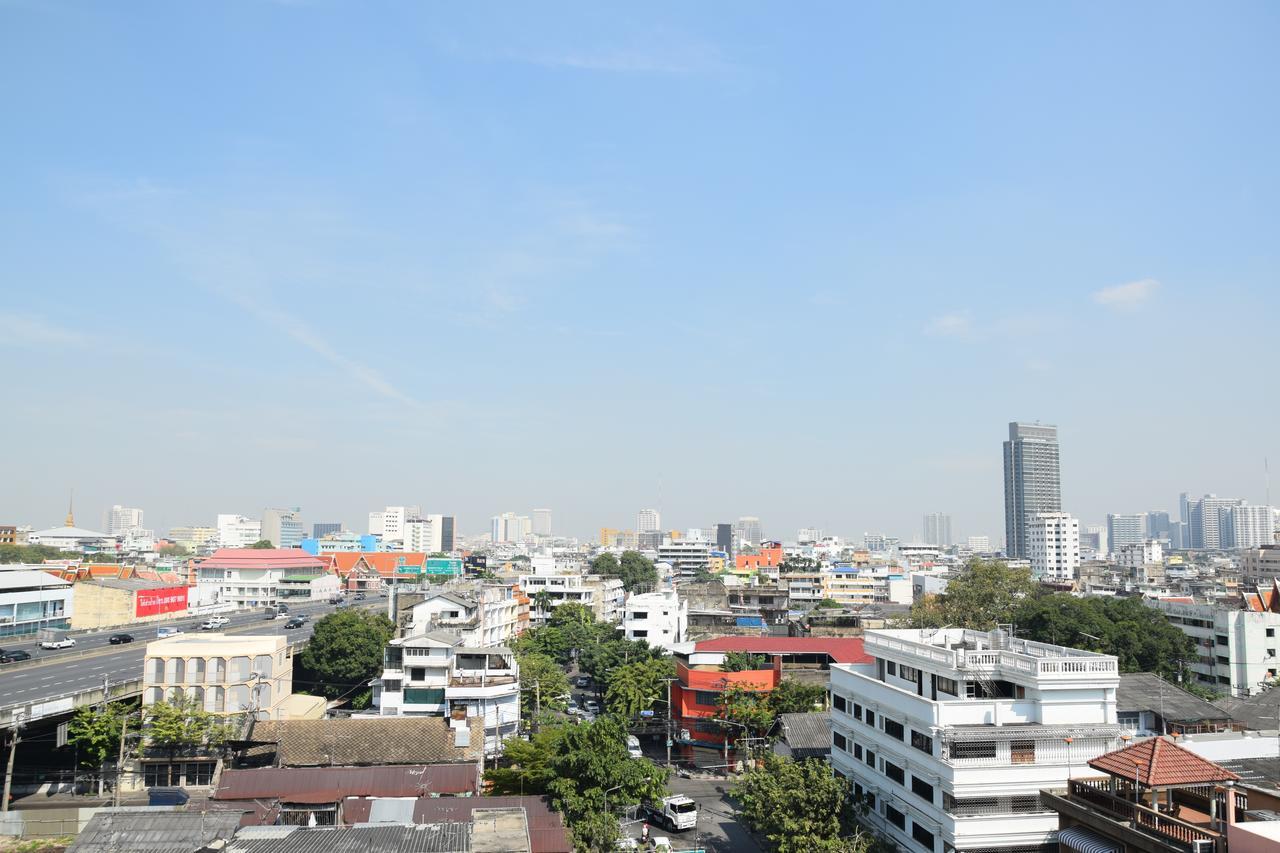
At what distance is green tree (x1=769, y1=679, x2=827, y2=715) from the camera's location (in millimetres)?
46562

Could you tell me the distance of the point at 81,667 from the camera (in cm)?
5062

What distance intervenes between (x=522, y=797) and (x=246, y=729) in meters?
17.6

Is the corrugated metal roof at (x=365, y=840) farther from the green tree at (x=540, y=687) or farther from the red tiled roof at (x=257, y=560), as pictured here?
the red tiled roof at (x=257, y=560)

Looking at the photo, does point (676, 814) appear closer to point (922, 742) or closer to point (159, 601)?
point (922, 742)

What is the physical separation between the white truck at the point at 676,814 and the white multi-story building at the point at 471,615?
62.6 ft

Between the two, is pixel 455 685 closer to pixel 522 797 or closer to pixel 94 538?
pixel 522 797

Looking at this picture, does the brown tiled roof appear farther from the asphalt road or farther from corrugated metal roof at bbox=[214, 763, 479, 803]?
the asphalt road

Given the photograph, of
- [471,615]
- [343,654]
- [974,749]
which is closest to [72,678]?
[343,654]

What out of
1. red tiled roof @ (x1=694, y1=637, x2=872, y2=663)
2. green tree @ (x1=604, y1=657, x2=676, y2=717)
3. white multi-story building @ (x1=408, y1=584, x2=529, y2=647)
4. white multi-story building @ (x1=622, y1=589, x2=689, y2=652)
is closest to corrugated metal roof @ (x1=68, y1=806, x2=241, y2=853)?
white multi-story building @ (x1=408, y1=584, x2=529, y2=647)

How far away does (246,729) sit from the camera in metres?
40.6

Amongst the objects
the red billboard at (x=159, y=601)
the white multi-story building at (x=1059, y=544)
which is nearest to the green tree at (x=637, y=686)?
the red billboard at (x=159, y=601)

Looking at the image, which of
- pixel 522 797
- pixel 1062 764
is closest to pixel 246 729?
pixel 522 797

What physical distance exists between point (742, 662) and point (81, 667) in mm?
37357

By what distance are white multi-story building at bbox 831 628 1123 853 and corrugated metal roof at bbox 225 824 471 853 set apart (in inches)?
552
